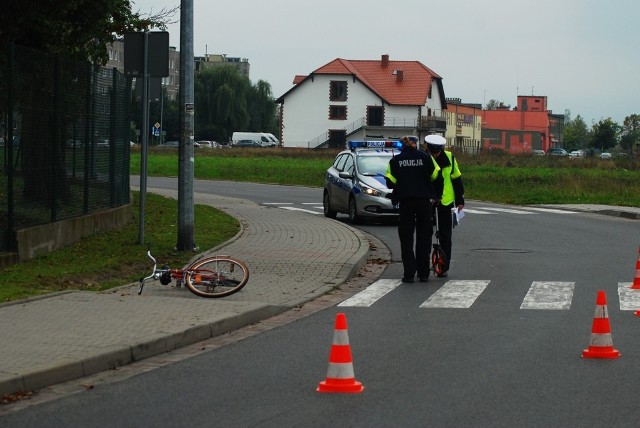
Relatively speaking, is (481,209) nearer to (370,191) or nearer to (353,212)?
(353,212)

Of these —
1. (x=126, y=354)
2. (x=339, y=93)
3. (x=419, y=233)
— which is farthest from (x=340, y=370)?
(x=339, y=93)

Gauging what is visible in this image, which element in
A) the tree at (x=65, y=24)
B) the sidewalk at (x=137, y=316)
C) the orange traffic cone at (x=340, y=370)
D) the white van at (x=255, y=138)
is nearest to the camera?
the orange traffic cone at (x=340, y=370)

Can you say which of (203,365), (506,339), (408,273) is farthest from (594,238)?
(203,365)

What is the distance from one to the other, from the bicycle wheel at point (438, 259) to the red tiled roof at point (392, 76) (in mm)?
93876

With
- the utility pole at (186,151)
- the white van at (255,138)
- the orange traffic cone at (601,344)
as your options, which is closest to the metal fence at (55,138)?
the utility pole at (186,151)

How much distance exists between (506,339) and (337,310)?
8.28ft

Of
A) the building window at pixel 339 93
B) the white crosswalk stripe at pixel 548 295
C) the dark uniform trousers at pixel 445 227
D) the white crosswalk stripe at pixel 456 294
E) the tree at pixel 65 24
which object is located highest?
the building window at pixel 339 93

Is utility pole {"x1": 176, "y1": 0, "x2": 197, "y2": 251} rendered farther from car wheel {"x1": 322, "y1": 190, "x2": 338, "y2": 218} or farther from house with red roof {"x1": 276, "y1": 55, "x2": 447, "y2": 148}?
house with red roof {"x1": 276, "y1": 55, "x2": 447, "y2": 148}

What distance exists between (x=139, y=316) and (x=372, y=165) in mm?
15937

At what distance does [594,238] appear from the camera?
22266mm

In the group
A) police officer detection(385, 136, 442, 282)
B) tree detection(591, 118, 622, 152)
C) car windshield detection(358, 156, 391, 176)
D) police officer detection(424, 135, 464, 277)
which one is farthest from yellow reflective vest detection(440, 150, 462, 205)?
tree detection(591, 118, 622, 152)

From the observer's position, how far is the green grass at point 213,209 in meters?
14.1

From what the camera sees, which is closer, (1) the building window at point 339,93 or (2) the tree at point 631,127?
(1) the building window at point 339,93

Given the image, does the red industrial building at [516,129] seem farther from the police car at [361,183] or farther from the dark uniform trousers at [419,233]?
the dark uniform trousers at [419,233]
